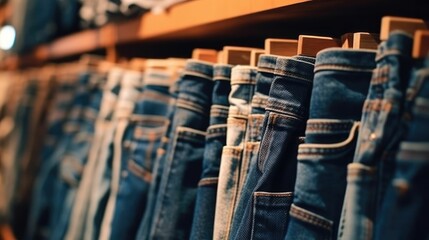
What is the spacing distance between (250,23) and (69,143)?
0.81m

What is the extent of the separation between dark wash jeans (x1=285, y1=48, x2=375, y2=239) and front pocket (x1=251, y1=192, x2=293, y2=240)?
0.23 feet

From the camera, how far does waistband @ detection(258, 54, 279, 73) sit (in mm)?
685

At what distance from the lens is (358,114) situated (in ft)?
1.89

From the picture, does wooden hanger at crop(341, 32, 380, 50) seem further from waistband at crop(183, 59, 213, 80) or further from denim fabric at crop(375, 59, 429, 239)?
waistband at crop(183, 59, 213, 80)

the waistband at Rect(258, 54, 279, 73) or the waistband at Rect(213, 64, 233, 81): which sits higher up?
the waistband at Rect(213, 64, 233, 81)

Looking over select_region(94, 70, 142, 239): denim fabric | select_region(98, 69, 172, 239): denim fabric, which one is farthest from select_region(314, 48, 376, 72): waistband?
select_region(94, 70, 142, 239): denim fabric

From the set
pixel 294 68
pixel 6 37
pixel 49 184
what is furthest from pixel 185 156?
pixel 6 37

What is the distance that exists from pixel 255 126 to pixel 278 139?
0.24 ft

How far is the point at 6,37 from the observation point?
251 cm

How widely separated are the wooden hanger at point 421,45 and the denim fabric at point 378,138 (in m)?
0.01

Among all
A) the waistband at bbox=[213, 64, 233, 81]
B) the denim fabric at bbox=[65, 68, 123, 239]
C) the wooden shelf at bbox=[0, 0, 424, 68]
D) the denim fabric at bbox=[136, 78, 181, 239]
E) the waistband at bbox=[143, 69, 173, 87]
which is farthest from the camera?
the denim fabric at bbox=[65, 68, 123, 239]

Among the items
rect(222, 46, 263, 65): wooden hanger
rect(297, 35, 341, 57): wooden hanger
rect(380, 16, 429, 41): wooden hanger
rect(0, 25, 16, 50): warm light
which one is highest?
rect(0, 25, 16, 50): warm light

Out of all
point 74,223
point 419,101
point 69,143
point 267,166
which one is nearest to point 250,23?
point 267,166

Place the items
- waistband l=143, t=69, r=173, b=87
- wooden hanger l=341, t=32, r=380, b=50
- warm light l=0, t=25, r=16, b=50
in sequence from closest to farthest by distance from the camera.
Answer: wooden hanger l=341, t=32, r=380, b=50 → waistband l=143, t=69, r=173, b=87 → warm light l=0, t=25, r=16, b=50
